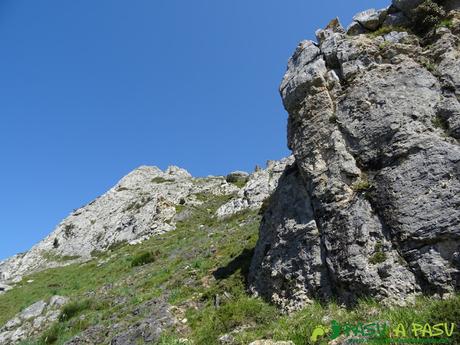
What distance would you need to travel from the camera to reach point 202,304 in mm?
15664

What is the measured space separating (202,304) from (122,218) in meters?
46.4

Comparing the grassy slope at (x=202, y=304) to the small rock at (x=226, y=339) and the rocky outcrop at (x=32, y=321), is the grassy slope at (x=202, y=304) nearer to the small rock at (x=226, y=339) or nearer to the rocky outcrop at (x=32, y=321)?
the small rock at (x=226, y=339)

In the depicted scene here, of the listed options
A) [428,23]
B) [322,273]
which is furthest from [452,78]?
[322,273]

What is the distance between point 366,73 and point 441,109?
11.8ft

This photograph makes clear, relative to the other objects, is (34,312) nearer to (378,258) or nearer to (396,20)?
(378,258)

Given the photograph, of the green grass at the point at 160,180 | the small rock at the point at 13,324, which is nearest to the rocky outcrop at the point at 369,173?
the small rock at the point at 13,324

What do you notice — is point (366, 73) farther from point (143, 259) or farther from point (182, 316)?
point (143, 259)

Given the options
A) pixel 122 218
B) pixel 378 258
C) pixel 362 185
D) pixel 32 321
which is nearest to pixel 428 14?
pixel 362 185

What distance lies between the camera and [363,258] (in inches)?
426

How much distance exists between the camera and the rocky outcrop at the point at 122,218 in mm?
47656

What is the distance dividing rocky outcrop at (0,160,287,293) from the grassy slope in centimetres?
1501

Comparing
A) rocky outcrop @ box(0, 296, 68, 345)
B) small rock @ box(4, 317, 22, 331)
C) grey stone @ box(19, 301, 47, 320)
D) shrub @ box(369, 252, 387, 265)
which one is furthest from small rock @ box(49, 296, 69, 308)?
shrub @ box(369, 252, 387, 265)

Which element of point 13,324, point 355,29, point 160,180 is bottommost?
point 13,324

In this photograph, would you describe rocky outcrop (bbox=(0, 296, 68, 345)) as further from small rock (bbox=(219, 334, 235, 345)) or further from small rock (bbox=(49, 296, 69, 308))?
small rock (bbox=(219, 334, 235, 345))
